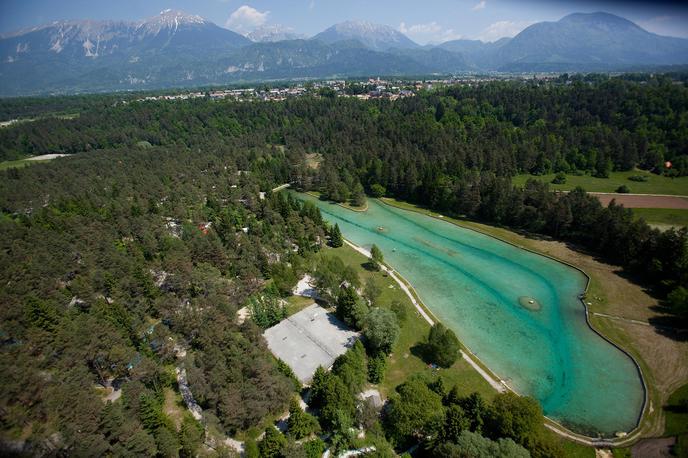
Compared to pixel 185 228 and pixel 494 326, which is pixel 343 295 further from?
pixel 185 228

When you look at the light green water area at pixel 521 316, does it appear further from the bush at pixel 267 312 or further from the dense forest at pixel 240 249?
the bush at pixel 267 312

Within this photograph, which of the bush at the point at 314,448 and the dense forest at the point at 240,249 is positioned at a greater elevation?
the dense forest at the point at 240,249

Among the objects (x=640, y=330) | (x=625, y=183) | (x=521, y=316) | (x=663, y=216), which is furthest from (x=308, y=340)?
(x=625, y=183)

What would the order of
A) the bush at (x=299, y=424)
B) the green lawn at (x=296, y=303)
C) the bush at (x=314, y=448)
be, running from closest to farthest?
1. the bush at (x=314, y=448)
2. the bush at (x=299, y=424)
3. the green lawn at (x=296, y=303)

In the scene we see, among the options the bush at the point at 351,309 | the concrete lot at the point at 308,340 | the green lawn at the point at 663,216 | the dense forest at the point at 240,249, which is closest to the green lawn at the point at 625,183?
the dense forest at the point at 240,249

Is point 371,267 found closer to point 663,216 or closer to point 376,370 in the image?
point 376,370

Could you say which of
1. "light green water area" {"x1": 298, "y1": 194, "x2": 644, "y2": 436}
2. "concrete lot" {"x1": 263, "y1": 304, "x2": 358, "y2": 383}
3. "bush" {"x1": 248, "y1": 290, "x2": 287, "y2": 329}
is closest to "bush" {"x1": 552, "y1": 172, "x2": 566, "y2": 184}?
"light green water area" {"x1": 298, "y1": 194, "x2": 644, "y2": 436}
